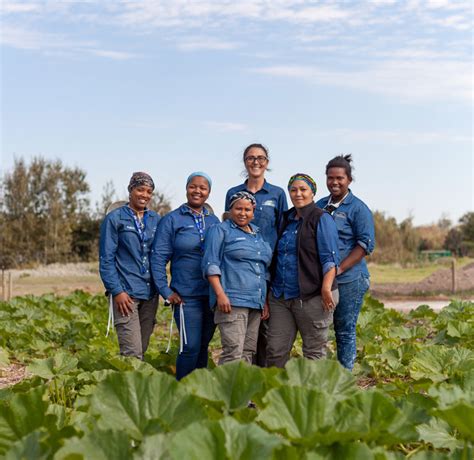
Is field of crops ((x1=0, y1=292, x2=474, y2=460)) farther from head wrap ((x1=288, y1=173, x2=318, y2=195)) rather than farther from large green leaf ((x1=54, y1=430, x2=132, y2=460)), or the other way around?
head wrap ((x1=288, y1=173, x2=318, y2=195))

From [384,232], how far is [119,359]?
91.1ft

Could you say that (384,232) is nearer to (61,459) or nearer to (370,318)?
(370,318)

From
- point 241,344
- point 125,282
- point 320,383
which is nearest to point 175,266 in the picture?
point 125,282

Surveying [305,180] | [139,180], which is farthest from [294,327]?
[139,180]

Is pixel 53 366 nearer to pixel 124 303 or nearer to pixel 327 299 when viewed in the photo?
pixel 124 303

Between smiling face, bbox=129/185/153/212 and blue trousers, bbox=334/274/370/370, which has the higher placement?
smiling face, bbox=129/185/153/212

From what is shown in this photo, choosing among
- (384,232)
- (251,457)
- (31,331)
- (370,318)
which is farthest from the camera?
(384,232)

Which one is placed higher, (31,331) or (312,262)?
(312,262)

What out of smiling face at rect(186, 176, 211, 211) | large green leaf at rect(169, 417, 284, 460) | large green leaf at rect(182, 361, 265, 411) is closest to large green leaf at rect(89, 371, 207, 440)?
large green leaf at rect(182, 361, 265, 411)

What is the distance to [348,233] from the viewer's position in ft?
15.7

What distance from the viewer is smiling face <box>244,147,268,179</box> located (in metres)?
4.70

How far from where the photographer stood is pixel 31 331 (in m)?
8.15

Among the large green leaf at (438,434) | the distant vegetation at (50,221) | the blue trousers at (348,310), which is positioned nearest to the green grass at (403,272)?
the distant vegetation at (50,221)

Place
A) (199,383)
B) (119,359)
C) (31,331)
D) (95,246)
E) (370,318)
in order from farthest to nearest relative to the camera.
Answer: (95,246)
(31,331)
(370,318)
(119,359)
(199,383)
